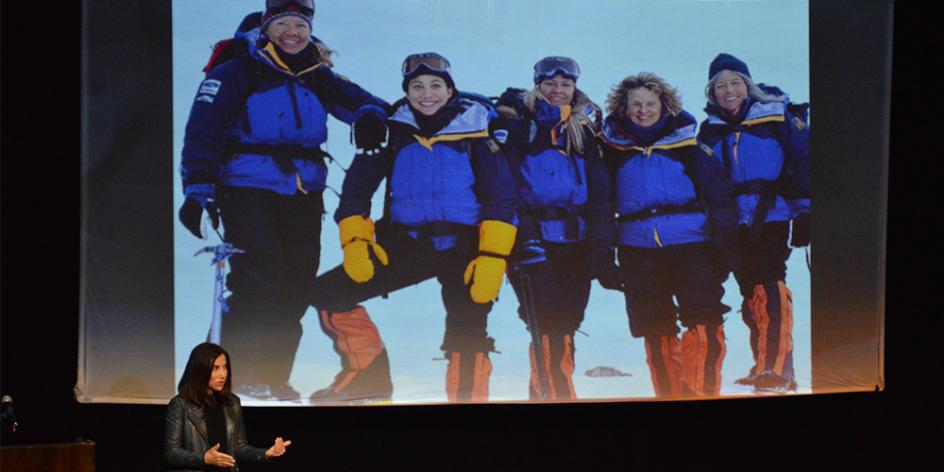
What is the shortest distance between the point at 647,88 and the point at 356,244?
57.5 inches

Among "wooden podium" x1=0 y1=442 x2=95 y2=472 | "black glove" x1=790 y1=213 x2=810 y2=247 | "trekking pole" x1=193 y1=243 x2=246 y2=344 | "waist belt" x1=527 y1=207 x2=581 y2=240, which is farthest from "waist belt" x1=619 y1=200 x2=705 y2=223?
"wooden podium" x1=0 y1=442 x2=95 y2=472

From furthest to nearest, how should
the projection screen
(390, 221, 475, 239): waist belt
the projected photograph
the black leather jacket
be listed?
(390, 221, 475, 239): waist belt, the projected photograph, the projection screen, the black leather jacket

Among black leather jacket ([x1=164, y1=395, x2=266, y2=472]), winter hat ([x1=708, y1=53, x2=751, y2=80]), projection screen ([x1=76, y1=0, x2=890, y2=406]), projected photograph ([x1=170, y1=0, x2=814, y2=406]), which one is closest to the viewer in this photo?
black leather jacket ([x1=164, y1=395, x2=266, y2=472])

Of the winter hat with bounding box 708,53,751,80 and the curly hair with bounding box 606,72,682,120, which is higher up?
the winter hat with bounding box 708,53,751,80

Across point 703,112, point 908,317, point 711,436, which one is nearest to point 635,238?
point 703,112

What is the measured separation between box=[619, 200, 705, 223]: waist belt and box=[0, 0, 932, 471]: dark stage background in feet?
2.01

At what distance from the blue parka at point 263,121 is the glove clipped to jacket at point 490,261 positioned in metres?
0.73

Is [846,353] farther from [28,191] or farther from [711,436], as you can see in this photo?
[28,191]

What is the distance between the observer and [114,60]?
4.79m

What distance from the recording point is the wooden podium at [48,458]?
3617mm

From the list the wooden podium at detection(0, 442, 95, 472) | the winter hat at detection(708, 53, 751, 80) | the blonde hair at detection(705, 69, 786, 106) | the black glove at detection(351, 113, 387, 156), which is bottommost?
the wooden podium at detection(0, 442, 95, 472)

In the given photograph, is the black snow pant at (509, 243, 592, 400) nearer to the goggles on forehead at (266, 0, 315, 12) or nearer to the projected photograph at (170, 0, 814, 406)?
the projected photograph at (170, 0, 814, 406)

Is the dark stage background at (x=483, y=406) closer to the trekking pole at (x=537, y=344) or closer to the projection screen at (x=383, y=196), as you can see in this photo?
the projection screen at (x=383, y=196)

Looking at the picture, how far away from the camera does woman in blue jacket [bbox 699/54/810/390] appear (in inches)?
204
